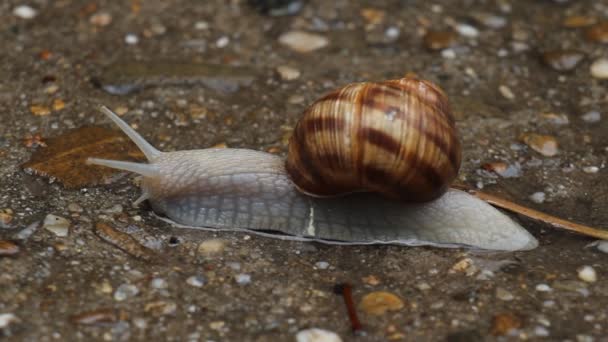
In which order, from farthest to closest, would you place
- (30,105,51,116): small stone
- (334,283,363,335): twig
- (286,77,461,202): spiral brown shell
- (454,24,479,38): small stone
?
1. (454,24,479,38): small stone
2. (30,105,51,116): small stone
3. (286,77,461,202): spiral brown shell
4. (334,283,363,335): twig

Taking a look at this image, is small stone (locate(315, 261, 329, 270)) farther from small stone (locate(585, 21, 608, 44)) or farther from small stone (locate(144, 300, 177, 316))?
small stone (locate(585, 21, 608, 44))

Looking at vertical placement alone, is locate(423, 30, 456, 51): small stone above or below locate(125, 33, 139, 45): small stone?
above

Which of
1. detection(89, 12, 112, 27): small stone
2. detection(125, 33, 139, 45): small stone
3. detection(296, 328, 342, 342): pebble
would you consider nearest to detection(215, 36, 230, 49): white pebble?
detection(125, 33, 139, 45): small stone

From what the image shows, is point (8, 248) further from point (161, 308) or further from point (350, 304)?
point (350, 304)

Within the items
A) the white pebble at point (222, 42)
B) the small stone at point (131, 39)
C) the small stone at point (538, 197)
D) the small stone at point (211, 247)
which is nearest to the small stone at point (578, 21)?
the small stone at point (538, 197)

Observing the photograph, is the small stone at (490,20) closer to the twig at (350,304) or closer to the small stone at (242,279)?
the twig at (350,304)

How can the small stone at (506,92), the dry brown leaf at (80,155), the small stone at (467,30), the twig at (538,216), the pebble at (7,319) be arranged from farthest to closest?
the small stone at (467,30) → the small stone at (506,92) → the dry brown leaf at (80,155) → the twig at (538,216) → the pebble at (7,319)

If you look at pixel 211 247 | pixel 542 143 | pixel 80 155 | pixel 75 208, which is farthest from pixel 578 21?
pixel 75 208
